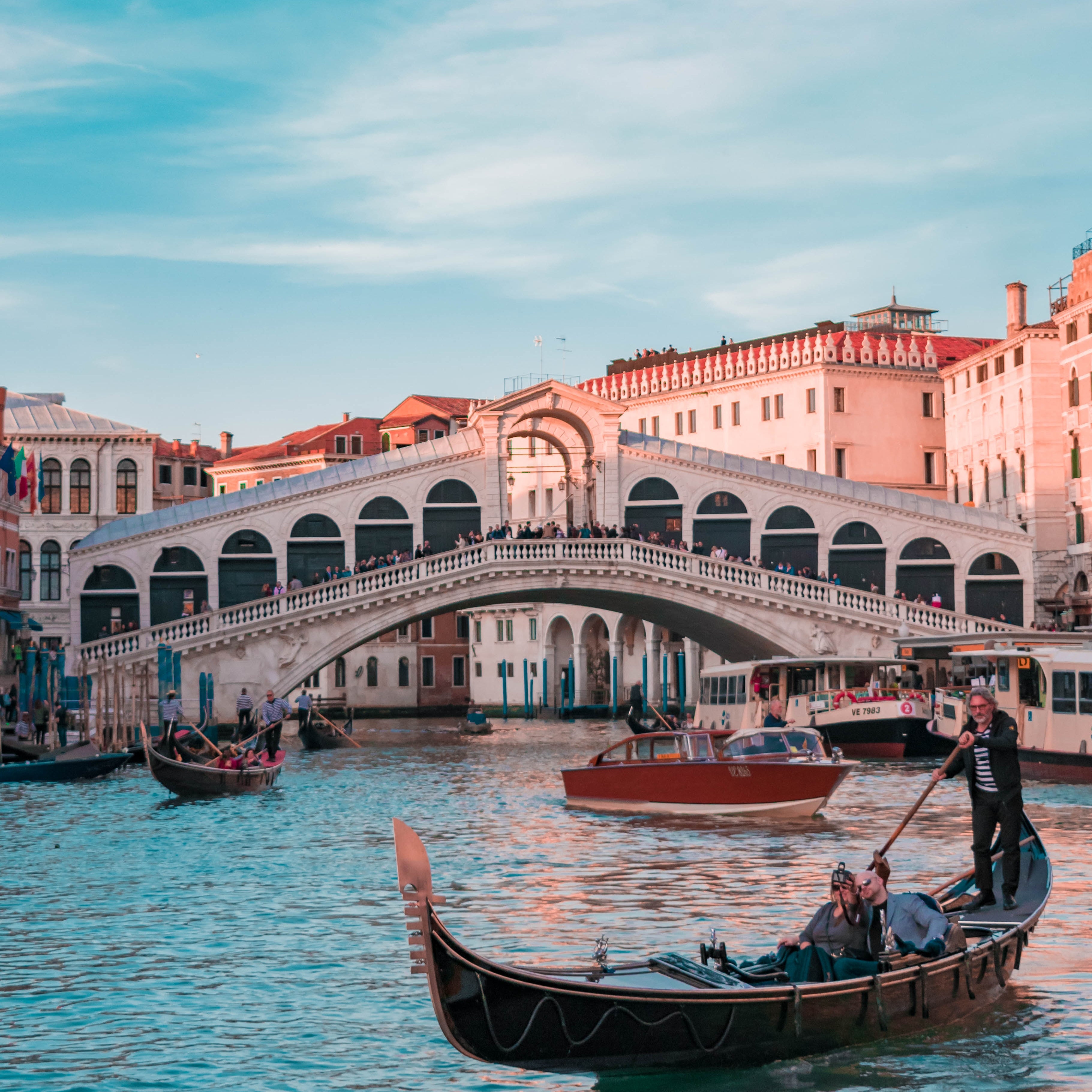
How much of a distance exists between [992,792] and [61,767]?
17661 millimetres

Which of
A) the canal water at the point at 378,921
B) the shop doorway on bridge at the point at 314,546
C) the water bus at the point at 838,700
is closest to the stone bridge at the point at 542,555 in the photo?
the shop doorway on bridge at the point at 314,546

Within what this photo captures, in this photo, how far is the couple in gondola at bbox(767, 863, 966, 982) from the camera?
339 inches

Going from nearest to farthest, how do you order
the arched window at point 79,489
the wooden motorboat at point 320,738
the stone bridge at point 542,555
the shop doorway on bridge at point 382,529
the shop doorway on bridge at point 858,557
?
the wooden motorboat at point 320,738 < the stone bridge at point 542,555 < the shop doorway on bridge at point 382,529 < the shop doorway on bridge at point 858,557 < the arched window at point 79,489

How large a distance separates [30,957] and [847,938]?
19.2 feet

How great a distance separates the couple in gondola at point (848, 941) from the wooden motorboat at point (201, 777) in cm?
1485

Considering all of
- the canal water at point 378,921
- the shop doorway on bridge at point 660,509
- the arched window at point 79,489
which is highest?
the arched window at point 79,489

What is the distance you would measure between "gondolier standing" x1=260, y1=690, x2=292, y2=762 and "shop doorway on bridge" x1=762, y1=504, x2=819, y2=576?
14.3m

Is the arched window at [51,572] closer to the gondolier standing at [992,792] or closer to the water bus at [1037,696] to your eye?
the water bus at [1037,696]

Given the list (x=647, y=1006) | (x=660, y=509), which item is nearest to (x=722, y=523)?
(x=660, y=509)

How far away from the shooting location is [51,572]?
48.5 m

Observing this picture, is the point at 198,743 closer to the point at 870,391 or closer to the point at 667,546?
the point at 667,546

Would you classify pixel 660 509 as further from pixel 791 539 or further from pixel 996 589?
pixel 996 589

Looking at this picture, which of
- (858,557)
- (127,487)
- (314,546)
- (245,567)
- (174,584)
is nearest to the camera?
(174,584)

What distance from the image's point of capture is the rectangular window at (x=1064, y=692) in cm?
2394
